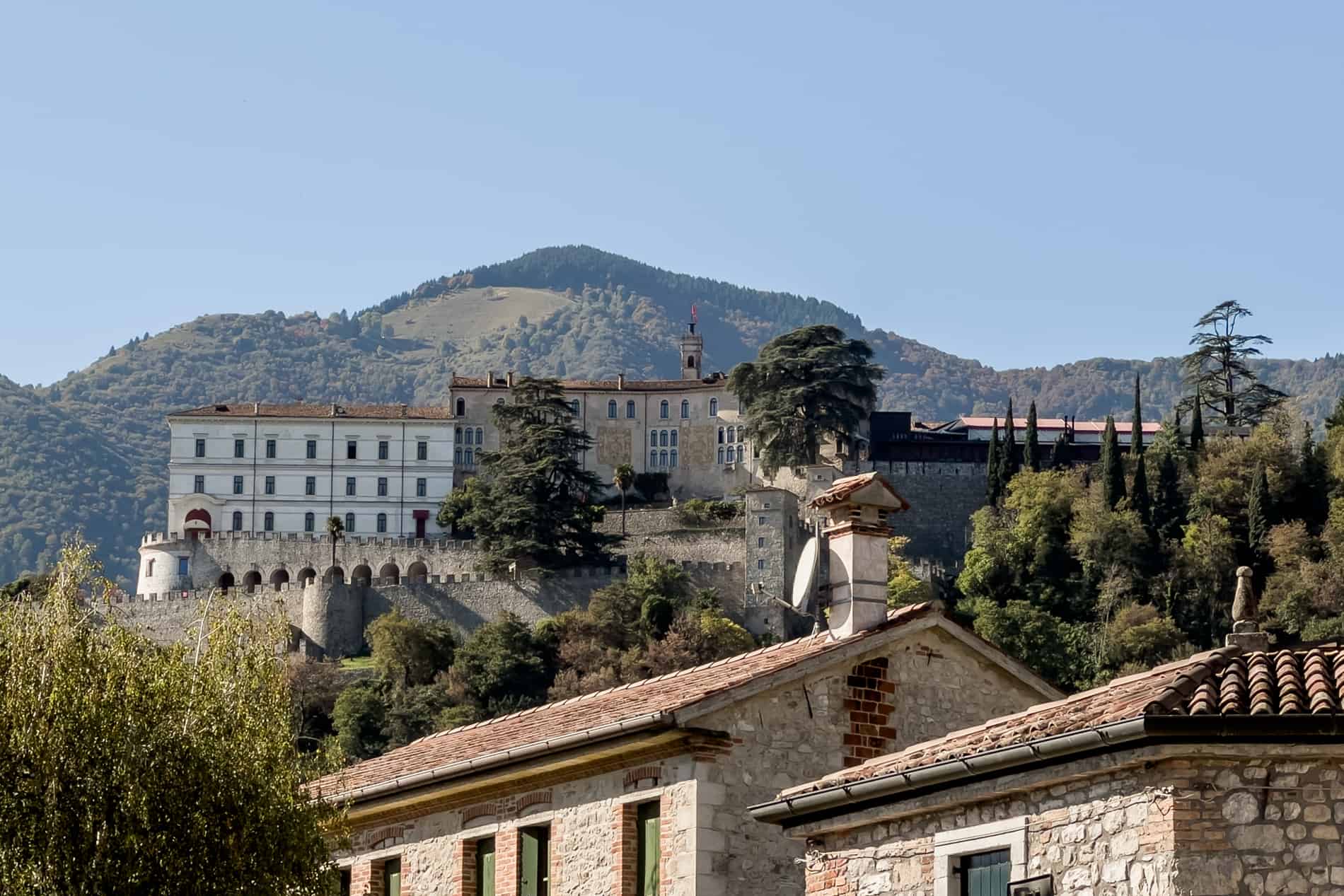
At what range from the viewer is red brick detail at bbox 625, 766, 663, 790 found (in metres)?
22.0

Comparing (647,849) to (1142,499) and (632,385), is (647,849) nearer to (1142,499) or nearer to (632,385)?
(1142,499)

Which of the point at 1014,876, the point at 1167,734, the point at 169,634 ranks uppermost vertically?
the point at 1167,734

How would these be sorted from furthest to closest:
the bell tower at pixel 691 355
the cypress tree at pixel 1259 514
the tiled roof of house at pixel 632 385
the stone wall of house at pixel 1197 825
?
the bell tower at pixel 691 355
the tiled roof of house at pixel 632 385
the cypress tree at pixel 1259 514
the stone wall of house at pixel 1197 825

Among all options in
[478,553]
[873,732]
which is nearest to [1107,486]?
[478,553]

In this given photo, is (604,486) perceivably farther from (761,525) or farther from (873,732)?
(873,732)

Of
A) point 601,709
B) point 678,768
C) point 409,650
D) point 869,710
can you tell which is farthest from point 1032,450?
point 678,768

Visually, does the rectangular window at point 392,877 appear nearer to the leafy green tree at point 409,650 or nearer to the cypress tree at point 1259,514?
the leafy green tree at point 409,650

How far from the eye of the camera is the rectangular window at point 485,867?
24031 millimetres

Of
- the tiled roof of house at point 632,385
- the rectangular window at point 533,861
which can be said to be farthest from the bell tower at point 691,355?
the rectangular window at point 533,861

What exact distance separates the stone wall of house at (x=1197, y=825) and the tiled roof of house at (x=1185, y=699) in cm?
28

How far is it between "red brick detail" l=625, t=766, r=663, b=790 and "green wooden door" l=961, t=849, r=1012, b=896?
19.2ft

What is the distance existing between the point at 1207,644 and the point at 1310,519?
9.99 meters

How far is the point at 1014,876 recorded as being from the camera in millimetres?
15945

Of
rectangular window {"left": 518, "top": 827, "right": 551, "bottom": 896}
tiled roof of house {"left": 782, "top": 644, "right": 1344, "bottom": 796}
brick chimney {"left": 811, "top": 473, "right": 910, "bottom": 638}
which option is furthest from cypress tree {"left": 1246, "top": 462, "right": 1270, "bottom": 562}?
tiled roof of house {"left": 782, "top": 644, "right": 1344, "bottom": 796}
